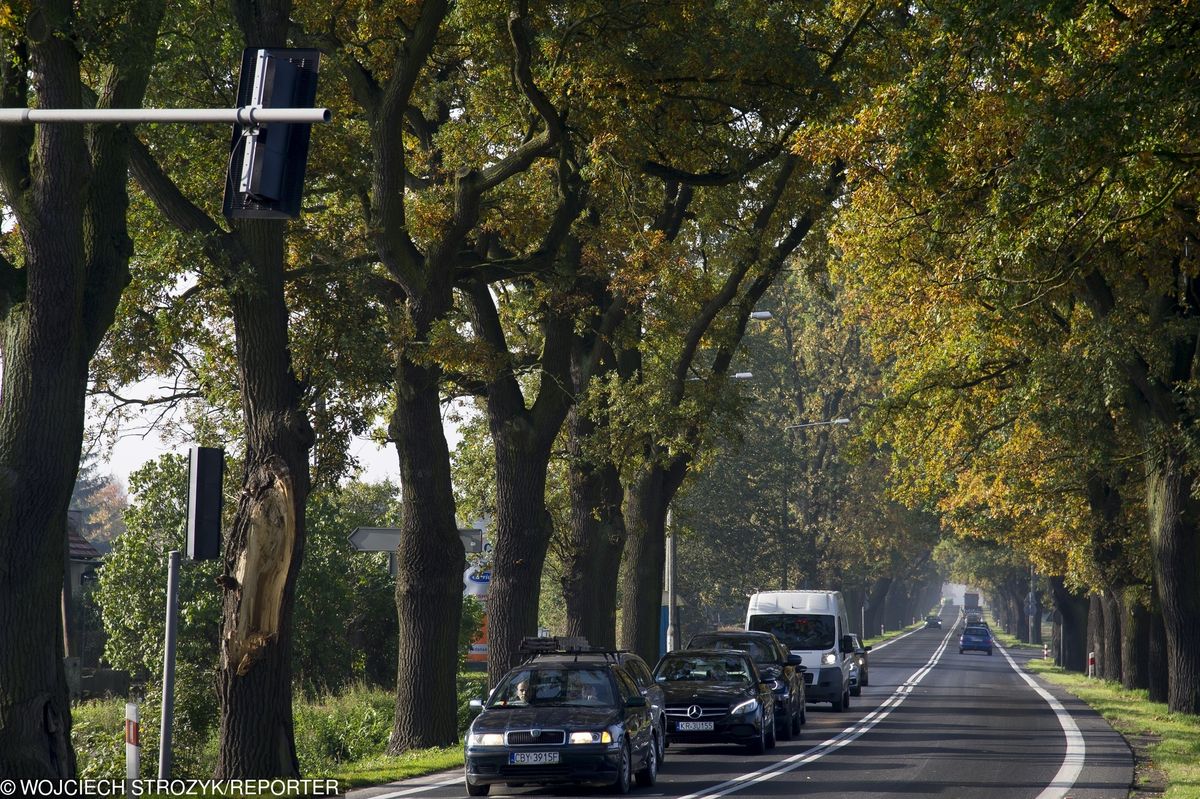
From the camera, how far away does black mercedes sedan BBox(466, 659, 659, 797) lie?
1627 centimetres

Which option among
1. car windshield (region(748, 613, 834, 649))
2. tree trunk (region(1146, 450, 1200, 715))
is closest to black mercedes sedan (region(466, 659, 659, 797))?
tree trunk (region(1146, 450, 1200, 715))

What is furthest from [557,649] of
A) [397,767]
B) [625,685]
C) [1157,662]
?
[1157,662]

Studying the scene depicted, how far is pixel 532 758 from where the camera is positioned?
16.2 m

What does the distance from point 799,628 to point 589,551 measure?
24.1ft

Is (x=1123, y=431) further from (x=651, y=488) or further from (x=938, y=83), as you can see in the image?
(x=938, y=83)

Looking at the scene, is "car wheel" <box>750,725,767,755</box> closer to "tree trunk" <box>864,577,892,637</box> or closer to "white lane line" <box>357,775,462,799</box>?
"white lane line" <box>357,775,462,799</box>

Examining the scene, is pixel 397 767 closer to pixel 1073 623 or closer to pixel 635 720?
pixel 635 720

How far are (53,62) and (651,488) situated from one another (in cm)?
1911

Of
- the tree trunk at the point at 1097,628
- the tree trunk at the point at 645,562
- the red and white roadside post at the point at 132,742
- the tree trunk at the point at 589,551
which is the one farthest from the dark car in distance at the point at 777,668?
the tree trunk at the point at 1097,628

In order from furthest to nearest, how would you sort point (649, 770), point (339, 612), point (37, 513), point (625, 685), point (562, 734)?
point (339, 612) → point (625, 685) → point (649, 770) → point (562, 734) → point (37, 513)

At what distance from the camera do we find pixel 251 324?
18.1 m

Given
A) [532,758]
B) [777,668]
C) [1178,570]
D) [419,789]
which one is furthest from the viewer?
[1178,570]

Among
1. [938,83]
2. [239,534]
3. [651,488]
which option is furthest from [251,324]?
[651,488]

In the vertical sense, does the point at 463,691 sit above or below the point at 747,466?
below
